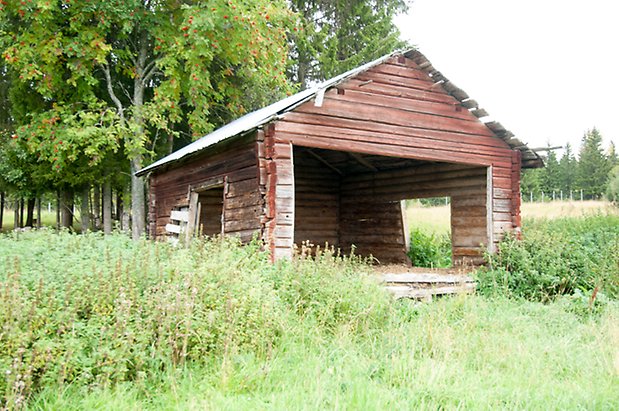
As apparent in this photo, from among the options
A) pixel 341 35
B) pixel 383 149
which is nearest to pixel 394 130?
pixel 383 149

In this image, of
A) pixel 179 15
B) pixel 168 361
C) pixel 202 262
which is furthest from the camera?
pixel 179 15

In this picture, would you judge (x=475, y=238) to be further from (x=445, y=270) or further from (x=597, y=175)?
(x=597, y=175)

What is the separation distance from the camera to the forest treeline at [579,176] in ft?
191

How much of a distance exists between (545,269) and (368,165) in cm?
559

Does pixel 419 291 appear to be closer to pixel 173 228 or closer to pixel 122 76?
pixel 173 228

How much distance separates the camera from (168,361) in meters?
5.00

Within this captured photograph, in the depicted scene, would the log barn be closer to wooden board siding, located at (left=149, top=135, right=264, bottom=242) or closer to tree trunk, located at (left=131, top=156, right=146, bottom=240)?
wooden board siding, located at (left=149, top=135, right=264, bottom=242)

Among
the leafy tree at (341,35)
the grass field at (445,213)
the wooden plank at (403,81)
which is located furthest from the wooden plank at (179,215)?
the grass field at (445,213)

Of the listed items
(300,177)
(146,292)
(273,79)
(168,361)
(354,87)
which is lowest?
(168,361)

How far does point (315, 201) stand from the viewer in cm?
1593

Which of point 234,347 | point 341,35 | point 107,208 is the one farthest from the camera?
point 341,35

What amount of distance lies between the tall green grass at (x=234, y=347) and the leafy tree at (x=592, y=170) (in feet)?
191

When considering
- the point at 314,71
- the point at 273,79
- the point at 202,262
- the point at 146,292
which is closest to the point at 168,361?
the point at 146,292

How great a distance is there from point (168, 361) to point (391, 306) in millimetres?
3746
